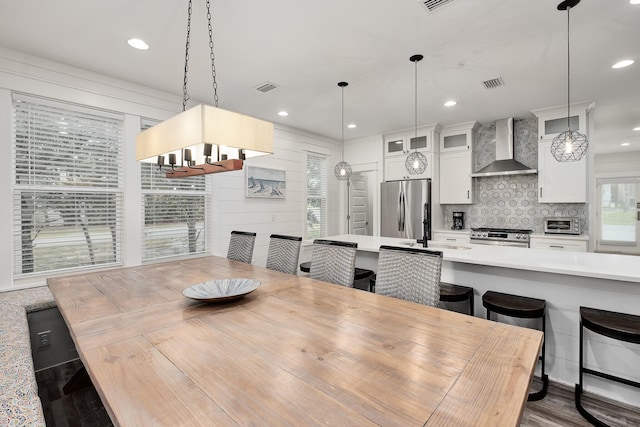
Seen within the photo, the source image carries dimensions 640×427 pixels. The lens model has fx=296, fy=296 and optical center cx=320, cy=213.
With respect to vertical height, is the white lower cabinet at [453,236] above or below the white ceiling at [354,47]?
below

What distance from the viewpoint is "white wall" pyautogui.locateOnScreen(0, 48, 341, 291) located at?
263 cm

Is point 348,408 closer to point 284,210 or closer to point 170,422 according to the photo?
point 170,422

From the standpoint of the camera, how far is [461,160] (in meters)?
4.97

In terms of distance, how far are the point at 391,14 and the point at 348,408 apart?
244 centimetres

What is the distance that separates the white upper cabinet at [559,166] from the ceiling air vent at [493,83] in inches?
52.8

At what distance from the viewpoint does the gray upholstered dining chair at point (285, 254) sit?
270 cm

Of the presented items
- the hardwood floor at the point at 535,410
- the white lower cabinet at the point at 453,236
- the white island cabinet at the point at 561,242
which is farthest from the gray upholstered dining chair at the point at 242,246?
the white island cabinet at the point at 561,242

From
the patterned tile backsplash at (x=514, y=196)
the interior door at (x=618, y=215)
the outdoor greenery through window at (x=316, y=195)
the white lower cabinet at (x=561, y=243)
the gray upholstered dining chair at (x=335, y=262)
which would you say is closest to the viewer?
the gray upholstered dining chair at (x=335, y=262)

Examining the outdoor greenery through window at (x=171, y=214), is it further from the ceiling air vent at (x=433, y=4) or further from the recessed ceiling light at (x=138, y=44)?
the ceiling air vent at (x=433, y=4)

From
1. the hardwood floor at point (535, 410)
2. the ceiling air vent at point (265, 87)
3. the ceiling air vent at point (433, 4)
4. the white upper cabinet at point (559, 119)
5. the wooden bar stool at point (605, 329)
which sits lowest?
the hardwood floor at point (535, 410)

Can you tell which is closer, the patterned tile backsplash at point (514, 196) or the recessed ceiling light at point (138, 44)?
the recessed ceiling light at point (138, 44)

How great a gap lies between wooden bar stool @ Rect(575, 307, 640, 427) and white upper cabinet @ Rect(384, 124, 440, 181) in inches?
136

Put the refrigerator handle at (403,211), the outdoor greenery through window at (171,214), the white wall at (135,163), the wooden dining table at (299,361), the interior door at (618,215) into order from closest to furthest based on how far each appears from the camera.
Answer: the wooden dining table at (299,361)
the white wall at (135,163)
the outdoor greenery through window at (171,214)
the refrigerator handle at (403,211)
the interior door at (618,215)

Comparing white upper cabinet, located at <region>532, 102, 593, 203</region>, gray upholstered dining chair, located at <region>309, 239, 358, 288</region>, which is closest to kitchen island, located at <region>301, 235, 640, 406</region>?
gray upholstered dining chair, located at <region>309, 239, 358, 288</region>
